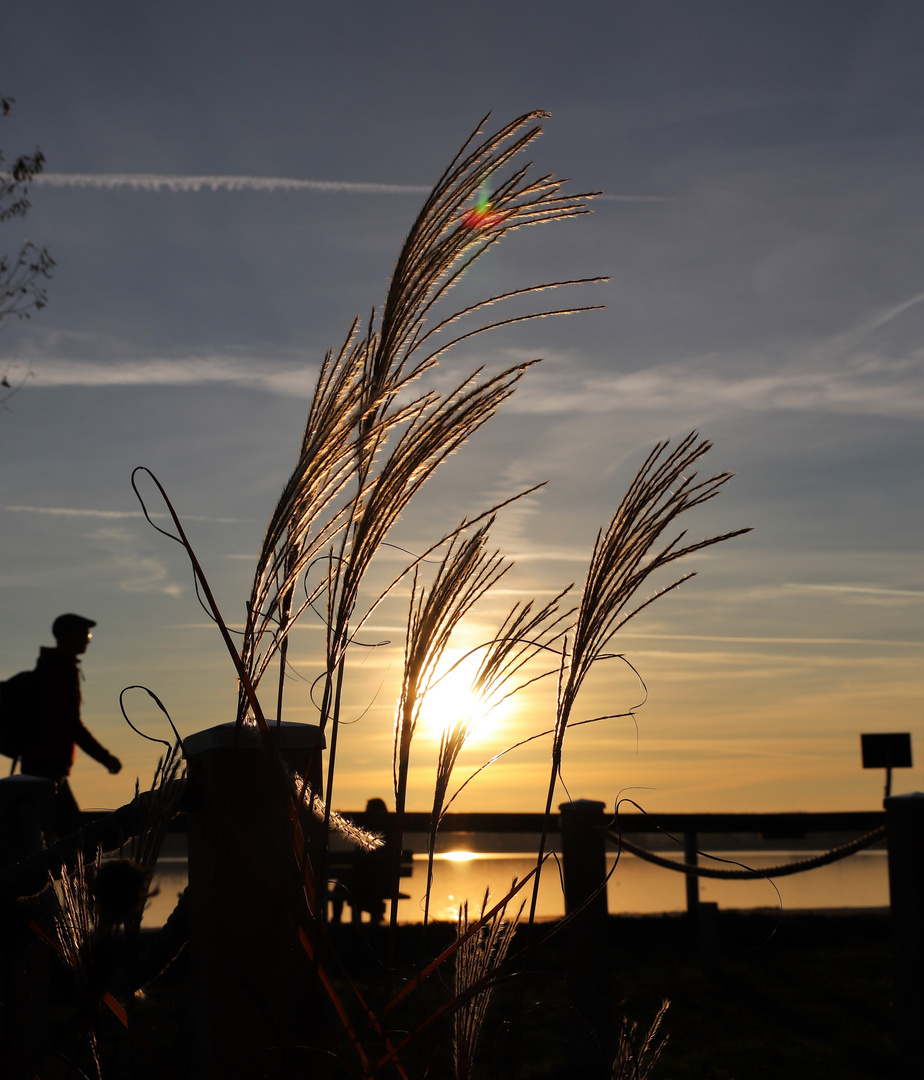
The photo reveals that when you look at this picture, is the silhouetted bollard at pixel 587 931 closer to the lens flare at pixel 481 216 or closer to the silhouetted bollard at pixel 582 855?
the silhouetted bollard at pixel 582 855

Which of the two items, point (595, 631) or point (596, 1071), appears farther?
point (596, 1071)

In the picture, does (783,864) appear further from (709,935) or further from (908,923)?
(709,935)

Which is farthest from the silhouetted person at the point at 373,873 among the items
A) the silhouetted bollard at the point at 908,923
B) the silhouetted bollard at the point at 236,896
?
the silhouetted bollard at the point at 236,896

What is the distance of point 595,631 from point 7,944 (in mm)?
1117

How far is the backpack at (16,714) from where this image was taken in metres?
5.57

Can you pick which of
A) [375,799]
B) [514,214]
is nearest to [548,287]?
[514,214]

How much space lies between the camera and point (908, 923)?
258 cm

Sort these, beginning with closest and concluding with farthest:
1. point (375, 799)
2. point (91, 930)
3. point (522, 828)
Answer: point (91, 930), point (522, 828), point (375, 799)

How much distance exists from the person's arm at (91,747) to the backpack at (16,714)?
0.33m

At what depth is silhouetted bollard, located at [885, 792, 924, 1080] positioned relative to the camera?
8.34 feet

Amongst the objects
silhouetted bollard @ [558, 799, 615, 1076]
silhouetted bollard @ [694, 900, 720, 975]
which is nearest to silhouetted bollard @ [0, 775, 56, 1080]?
silhouetted bollard @ [558, 799, 615, 1076]

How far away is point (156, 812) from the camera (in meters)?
1.32

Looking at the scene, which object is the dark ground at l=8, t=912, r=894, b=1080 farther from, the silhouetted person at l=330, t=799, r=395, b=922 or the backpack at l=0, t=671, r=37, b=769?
the backpack at l=0, t=671, r=37, b=769

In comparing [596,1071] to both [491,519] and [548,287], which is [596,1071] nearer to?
[491,519]
